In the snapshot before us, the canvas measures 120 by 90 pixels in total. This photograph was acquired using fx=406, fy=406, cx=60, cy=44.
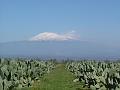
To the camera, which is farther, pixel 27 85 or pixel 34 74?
pixel 34 74

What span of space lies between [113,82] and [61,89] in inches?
317

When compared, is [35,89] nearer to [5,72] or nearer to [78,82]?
[5,72]

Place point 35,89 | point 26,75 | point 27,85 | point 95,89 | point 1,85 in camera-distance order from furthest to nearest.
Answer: point 26,75 < point 27,85 < point 35,89 < point 95,89 < point 1,85

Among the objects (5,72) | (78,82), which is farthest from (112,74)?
(78,82)

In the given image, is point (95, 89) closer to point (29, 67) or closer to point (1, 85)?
point (1, 85)

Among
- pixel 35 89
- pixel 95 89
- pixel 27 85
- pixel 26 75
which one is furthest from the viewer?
pixel 26 75

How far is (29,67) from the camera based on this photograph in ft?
127

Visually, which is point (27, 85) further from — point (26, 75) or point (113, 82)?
→ point (113, 82)

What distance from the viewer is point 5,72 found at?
945 inches

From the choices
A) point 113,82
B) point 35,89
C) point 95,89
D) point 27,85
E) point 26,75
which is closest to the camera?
point 113,82

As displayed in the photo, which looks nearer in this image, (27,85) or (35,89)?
(35,89)

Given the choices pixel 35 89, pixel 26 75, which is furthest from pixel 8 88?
pixel 26 75

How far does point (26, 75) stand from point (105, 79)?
48.2 feet

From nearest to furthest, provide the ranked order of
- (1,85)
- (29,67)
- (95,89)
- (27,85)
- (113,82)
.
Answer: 1. (1,85)
2. (113,82)
3. (95,89)
4. (27,85)
5. (29,67)
